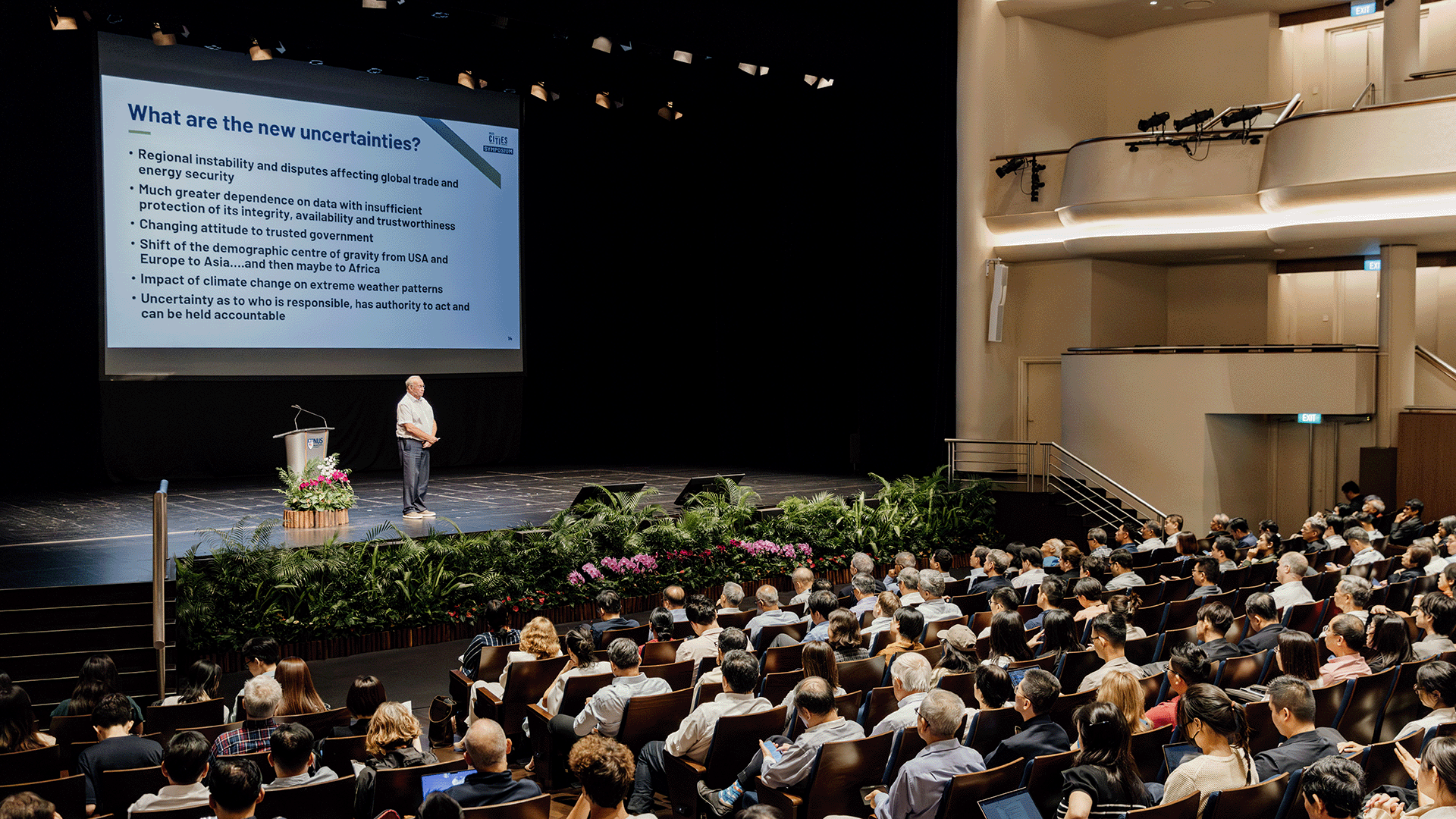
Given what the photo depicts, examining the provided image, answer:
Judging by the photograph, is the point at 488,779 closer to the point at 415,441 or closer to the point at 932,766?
the point at 932,766

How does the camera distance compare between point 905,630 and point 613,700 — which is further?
point 905,630

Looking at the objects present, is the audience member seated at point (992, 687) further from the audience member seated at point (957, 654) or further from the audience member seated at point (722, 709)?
the audience member seated at point (722, 709)

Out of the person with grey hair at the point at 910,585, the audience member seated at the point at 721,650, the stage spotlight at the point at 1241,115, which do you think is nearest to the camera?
the audience member seated at the point at 721,650

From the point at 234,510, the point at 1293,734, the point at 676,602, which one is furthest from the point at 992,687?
the point at 234,510

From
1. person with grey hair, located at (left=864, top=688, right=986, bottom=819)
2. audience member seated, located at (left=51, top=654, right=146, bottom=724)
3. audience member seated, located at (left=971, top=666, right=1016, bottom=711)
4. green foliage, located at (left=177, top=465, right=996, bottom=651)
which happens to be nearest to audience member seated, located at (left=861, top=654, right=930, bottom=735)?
audience member seated, located at (left=971, top=666, right=1016, bottom=711)

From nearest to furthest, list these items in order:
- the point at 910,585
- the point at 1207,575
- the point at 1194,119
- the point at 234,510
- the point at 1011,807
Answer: the point at 1011,807 < the point at 910,585 < the point at 1207,575 < the point at 234,510 < the point at 1194,119

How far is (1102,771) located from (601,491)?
8529mm

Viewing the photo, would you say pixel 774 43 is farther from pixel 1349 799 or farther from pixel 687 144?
pixel 1349 799

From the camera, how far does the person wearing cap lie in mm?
4434

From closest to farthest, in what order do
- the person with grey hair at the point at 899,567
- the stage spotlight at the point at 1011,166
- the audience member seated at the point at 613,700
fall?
the audience member seated at the point at 613,700 < the person with grey hair at the point at 899,567 < the stage spotlight at the point at 1011,166

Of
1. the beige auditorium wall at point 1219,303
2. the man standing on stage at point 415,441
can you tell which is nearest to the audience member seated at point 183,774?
the man standing on stage at point 415,441

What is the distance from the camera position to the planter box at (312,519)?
1142 cm

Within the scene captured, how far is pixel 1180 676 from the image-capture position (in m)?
5.20

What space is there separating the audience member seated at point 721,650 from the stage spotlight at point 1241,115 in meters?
12.6
